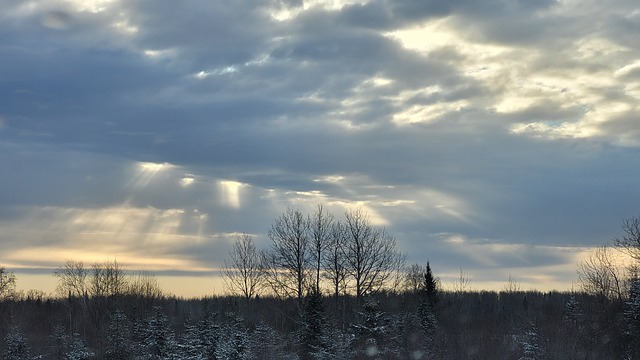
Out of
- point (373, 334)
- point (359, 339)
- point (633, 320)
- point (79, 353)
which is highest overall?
point (633, 320)

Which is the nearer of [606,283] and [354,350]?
[354,350]

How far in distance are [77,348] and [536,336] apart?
3508 centimetres

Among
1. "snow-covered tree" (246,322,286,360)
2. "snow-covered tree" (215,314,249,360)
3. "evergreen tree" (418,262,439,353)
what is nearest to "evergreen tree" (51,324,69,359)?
"snow-covered tree" (215,314,249,360)

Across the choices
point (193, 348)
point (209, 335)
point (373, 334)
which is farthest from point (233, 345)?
point (373, 334)

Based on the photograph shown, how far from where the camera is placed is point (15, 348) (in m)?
56.4

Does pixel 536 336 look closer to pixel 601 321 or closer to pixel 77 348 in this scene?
pixel 601 321

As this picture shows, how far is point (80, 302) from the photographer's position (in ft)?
362

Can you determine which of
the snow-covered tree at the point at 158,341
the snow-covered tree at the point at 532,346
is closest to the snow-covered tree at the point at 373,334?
the snow-covered tree at the point at 532,346

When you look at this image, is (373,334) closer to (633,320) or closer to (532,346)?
(532,346)

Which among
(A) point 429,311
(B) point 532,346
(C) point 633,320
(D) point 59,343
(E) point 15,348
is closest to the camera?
(B) point 532,346

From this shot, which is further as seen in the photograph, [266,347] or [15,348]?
[15,348]

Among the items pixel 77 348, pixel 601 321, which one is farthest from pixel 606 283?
pixel 77 348

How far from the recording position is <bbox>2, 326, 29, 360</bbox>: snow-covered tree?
54.8 meters

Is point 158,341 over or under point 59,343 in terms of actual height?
over
